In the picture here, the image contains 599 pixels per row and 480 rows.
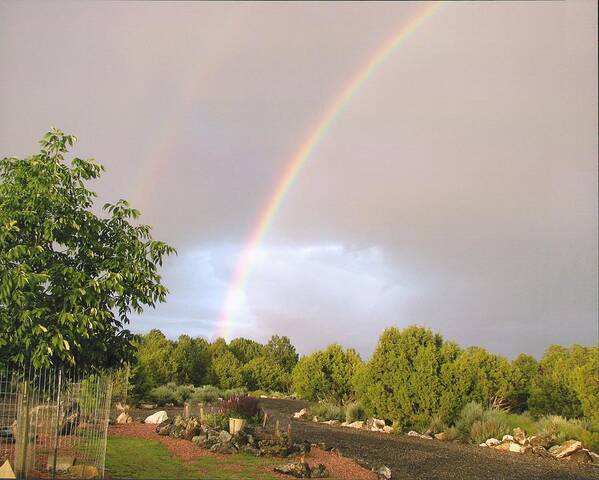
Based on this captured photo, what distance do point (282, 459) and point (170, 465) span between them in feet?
10.3

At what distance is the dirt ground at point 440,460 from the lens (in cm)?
1567

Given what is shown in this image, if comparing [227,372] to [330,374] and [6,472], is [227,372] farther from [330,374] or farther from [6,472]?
[6,472]

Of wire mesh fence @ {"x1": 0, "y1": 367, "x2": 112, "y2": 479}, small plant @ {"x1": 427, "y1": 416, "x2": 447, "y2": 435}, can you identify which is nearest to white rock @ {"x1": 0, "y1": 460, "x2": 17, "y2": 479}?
wire mesh fence @ {"x1": 0, "y1": 367, "x2": 112, "y2": 479}

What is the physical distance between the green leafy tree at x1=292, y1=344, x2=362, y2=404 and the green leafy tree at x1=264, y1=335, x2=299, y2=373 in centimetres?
2643

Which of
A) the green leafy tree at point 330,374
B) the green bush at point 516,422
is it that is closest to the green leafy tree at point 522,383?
the green bush at point 516,422

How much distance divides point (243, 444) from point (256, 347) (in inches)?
1954

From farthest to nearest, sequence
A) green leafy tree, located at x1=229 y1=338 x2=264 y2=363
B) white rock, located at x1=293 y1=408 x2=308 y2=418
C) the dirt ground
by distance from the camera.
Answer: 1. green leafy tree, located at x1=229 y1=338 x2=264 y2=363
2. white rock, located at x1=293 y1=408 x2=308 y2=418
3. the dirt ground

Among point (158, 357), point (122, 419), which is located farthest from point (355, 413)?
point (158, 357)

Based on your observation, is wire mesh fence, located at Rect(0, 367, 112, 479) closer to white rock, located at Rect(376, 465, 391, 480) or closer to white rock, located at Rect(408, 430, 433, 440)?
white rock, located at Rect(376, 465, 391, 480)

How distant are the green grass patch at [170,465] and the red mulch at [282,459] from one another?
0.26 meters

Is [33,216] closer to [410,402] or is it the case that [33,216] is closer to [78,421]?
[78,421]

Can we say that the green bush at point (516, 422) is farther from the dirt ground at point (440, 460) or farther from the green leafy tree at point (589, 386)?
the dirt ground at point (440, 460)

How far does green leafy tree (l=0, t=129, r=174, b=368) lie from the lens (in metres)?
9.93

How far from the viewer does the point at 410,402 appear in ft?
90.0
